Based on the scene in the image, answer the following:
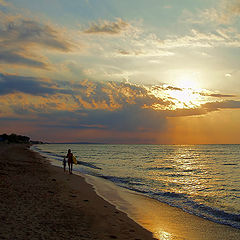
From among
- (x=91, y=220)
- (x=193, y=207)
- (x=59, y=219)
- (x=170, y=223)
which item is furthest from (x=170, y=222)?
(x=59, y=219)

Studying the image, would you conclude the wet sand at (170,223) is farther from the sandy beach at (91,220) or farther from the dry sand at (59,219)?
the dry sand at (59,219)

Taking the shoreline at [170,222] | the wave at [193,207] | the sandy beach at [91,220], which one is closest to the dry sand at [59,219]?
the sandy beach at [91,220]

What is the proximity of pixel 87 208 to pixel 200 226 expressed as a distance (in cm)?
575

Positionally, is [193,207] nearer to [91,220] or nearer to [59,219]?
[91,220]

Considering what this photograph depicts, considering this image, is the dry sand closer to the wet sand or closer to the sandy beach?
the sandy beach

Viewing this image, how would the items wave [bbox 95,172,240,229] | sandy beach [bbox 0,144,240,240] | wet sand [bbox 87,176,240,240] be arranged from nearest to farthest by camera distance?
sandy beach [bbox 0,144,240,240] < wet sand [bbox 87,176,240,240] < wave [bbox 95,172,240,229]

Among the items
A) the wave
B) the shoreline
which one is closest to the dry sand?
the shoreline

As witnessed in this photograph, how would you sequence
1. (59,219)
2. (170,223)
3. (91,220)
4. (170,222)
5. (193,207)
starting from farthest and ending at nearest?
1. (193,207)
2. (170,222)
3. (170,223)
4. (91,220)
5. (59,219)

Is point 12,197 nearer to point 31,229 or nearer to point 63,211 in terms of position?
point 63,211

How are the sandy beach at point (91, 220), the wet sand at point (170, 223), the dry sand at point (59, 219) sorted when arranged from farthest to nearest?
the wet sand at point (170, 223)
the sandy beach at point (91, 220)
the dry sand at point (59, 219)

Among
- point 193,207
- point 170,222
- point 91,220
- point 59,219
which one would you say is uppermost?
point 59,219

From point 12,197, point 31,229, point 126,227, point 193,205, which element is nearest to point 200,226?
point 126,227

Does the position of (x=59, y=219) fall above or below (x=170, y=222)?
above

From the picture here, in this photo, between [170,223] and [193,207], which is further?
[193,207]
